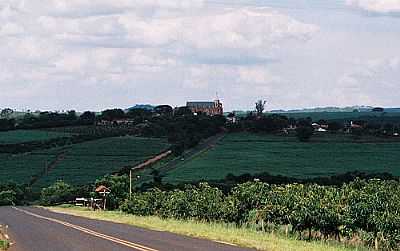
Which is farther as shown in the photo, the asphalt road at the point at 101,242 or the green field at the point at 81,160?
the green field at the point at 81,160

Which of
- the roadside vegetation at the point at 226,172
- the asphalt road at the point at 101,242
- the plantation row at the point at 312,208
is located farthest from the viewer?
the roadside vegetation at the point at 226,172

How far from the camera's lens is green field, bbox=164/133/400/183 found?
104 metres

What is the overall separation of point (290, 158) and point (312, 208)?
7580 cm

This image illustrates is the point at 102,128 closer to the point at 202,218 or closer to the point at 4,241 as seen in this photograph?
the point at 202,218

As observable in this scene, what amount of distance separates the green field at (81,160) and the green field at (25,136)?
9.41 meters

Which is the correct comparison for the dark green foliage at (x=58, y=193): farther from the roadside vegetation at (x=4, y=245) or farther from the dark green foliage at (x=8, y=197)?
the roadside vegetation at (x=4, y=245)

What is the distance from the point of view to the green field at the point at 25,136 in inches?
5507

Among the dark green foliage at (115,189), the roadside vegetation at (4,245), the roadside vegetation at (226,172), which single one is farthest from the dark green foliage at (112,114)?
the roadside vegetation at (4,245)

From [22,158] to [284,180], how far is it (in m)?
46.8

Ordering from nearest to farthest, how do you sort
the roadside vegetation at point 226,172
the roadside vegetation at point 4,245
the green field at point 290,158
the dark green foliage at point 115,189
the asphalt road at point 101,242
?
the asphalt road at point 101,242 < the roadside vegetation at point 4,245 < the roadside vegetation at point 226,172 < the dark green foliage at point 115,189 < the green field at point 290,158

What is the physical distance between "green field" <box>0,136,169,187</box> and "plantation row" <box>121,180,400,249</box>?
178 ft

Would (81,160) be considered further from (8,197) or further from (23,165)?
(8,197)

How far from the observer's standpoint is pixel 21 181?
11425 cm

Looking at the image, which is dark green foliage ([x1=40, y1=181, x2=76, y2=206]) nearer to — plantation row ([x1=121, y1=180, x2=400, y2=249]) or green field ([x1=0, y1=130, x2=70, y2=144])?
green field ([x1=0, y1=130, x2=70, y2=144])
